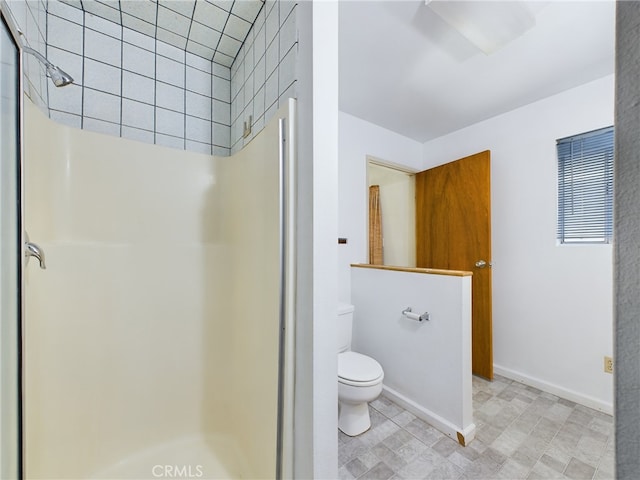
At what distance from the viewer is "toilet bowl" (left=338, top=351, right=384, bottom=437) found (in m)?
1.53

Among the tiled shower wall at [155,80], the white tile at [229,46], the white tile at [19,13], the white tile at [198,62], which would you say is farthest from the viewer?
the white tile at [198,62]

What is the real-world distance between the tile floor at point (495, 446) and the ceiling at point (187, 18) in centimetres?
229

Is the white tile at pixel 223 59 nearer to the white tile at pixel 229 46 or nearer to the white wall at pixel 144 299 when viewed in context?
the white tile at pixel 229 46

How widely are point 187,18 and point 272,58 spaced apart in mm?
566

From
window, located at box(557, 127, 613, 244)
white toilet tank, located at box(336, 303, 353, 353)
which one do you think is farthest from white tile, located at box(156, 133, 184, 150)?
window, located at box(557, 127, 613, 244)

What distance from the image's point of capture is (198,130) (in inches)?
64.3

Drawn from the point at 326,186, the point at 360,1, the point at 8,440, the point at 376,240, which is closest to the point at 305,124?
the point at 326,186

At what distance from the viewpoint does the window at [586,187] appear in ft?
6.03

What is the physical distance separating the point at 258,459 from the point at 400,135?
9.02 ft

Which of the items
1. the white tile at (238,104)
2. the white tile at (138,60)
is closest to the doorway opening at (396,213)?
the white tile at (238,104)

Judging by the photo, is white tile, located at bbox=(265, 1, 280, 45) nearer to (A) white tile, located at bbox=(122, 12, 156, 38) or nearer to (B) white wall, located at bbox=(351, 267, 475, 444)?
(A) white tile, located at bbox=(122, 12, 156, 38)

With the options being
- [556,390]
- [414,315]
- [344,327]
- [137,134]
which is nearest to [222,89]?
[137,134]

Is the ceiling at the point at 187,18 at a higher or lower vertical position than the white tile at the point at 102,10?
lower

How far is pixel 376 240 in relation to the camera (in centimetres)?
326
